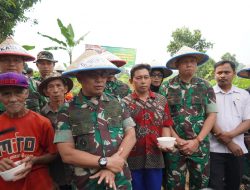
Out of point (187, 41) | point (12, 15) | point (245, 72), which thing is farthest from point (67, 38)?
point (187, 41)

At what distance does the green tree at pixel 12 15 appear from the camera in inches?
487

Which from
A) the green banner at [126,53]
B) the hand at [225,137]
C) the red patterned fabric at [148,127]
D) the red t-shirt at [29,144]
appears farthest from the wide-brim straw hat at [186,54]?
the green banner at [126,53]

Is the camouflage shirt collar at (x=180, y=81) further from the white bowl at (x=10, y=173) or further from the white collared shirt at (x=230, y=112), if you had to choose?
the white bowl at (x=10, y=173)

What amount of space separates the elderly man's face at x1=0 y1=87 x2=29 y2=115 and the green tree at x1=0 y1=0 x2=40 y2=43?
33.5 ft

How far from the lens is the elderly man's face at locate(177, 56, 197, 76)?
11.9 feet

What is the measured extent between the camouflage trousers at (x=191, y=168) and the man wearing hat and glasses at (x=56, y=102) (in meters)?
1.32

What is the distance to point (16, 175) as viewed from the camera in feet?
7.30

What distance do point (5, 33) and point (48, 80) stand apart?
438 inches

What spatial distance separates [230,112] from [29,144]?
2.75 meters

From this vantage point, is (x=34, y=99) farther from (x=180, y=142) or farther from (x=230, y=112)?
(x=230, y=112)

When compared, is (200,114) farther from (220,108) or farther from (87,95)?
→ (87,95)

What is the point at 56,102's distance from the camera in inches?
130

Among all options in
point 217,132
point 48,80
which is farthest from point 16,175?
point 217,132

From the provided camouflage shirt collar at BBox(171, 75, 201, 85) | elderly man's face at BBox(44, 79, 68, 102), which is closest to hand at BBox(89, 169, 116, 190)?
elderly man's face at BBox(44, 79, 68, 102)
